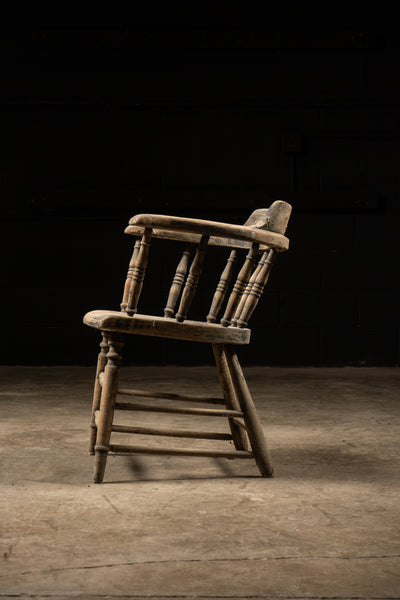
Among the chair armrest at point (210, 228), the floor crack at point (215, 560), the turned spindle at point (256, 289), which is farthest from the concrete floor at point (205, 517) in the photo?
the chair armrest at point (210, 228)

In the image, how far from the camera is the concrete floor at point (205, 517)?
57.7 inches

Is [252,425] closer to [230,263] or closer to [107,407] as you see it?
[107,407]

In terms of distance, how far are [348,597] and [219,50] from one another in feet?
14.0

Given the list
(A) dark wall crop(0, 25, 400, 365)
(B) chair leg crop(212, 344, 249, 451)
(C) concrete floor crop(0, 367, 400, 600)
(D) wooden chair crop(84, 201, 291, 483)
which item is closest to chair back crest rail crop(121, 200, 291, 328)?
(D) wooden chair crop(84, 201, 291, 483)

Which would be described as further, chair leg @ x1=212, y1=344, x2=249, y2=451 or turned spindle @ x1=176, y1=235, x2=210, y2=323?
chair leg @ x1=212, y1=344, x2=249, y2=451

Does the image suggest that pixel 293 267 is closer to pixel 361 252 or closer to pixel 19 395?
pixel 361 252

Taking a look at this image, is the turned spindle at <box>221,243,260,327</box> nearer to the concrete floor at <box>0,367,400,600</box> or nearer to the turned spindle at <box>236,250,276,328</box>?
the turned spindle at <box>236,250,276,328</box>

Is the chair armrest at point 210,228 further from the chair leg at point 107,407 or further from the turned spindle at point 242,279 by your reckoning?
the chair leg at point 107,407

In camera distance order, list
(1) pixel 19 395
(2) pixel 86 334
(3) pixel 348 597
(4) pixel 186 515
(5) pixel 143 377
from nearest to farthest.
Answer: (3) pixel 348 597 < (4) pixel 186 515 < (1) pixel 19 395 < (5) pixel 143 377 < (2) pixel 86 334

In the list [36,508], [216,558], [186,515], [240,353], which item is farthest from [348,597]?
[240,353]

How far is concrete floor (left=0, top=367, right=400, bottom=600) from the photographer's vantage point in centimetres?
147

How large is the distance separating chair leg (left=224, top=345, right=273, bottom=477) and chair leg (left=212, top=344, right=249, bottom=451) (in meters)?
0.18

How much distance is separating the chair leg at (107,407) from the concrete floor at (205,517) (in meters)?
0.06

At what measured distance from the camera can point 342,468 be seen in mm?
2439
